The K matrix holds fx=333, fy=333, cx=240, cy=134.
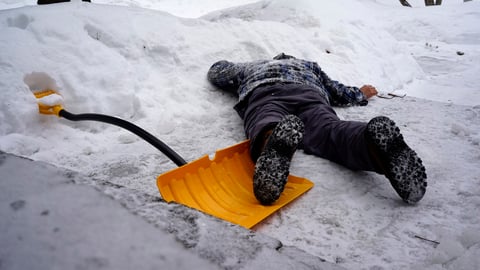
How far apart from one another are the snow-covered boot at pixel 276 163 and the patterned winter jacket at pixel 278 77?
817mm

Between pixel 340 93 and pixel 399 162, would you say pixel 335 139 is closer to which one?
pixel 399 162

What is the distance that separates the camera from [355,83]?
10.4ft

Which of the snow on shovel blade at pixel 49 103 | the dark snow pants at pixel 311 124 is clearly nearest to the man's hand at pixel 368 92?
the dark snow pants at pixel 311 124

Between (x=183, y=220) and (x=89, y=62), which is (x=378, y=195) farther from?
(x=89, y=62)

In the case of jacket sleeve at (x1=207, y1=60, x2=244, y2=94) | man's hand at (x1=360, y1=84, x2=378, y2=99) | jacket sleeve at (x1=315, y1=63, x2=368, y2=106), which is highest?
jacket sleeve at (x1=207, y1=60, x2=244, y2=94)

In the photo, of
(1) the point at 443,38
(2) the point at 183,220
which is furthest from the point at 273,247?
(1) the point at 443,38

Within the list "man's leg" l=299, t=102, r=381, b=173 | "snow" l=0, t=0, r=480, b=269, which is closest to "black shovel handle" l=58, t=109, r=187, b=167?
"snow" l=0, t=0, r=480, b=269

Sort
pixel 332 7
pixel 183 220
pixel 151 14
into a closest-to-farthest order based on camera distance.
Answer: pixel 183 220 < pixel 151 14 < pixel 332 7

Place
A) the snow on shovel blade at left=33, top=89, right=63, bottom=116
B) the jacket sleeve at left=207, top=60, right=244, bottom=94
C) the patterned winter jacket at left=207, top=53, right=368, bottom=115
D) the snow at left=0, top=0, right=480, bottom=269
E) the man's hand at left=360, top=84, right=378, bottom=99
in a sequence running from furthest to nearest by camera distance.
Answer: the man's hand at left=360, top=84, right=378, bottom=99
the jacket sleeve at left=207, top=60, right=244, bottom=94
the patterned winter jacket at left=207, top=53, right=368, bottom=115
the snow on shovel blade at left=33, top=89, right=63, bottom=116
the snow at left=0, top=0, right=480, bottom=269

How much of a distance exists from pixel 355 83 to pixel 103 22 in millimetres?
2251

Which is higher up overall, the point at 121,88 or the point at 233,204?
the point at 121,88

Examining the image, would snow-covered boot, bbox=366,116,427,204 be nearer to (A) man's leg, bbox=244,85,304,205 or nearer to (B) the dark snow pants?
(B) the dark snow pants

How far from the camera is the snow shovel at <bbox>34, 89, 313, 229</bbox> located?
1.27 m

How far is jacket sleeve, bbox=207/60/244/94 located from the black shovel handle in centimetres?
108
